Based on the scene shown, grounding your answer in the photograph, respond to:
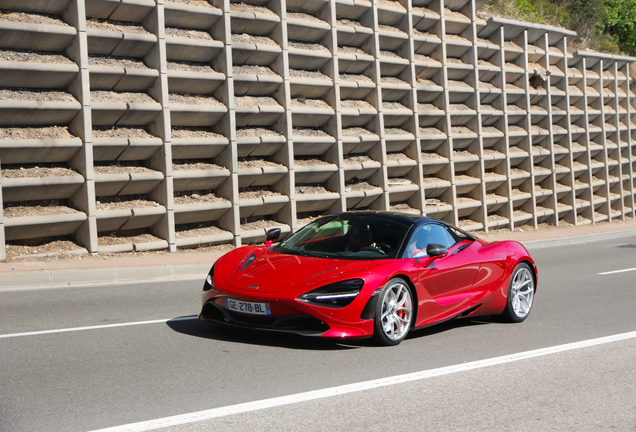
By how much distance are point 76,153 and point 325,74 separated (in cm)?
734

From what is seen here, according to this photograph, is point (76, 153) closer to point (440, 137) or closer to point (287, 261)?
point (287, 261)

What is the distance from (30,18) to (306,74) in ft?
22.8

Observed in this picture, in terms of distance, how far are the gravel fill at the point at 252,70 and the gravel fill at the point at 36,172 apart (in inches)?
190

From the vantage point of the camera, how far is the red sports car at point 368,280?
6359mm

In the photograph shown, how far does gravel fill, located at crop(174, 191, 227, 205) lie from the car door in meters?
8.28

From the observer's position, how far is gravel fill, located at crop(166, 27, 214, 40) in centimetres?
1533

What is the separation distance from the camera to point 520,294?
28.0 ft

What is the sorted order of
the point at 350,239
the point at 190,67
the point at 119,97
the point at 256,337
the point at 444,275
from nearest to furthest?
the point at 256,337
the point at 444,275
the point at 350,239
the point at 119,97
the point at 190,67

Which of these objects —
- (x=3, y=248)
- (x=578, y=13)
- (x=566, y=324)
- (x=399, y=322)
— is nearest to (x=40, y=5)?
(x=3, y=248)

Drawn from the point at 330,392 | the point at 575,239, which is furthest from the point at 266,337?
the point at 575,239

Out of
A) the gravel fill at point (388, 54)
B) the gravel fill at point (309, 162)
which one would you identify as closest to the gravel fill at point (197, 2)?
the gravel fill at point (309, 162)

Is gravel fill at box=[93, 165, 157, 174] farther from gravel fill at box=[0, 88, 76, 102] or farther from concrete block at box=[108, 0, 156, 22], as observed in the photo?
concrete block at box=[108, 0, 156, 22]

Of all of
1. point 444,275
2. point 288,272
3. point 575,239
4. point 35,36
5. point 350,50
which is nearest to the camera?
point 288,272

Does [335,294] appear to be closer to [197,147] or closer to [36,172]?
[36,172]
